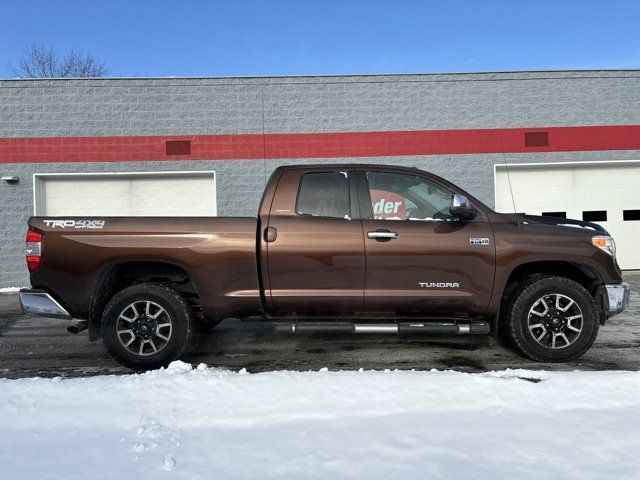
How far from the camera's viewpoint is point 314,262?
4480 millimetres

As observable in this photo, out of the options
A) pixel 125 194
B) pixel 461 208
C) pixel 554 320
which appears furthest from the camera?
pixel 125 194

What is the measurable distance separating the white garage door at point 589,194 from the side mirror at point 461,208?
27.9ft

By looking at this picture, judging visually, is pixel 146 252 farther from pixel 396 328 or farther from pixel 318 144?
pixel 318 144

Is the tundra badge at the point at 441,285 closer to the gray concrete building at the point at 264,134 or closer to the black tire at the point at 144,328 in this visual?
the black tire at the point at 144,328

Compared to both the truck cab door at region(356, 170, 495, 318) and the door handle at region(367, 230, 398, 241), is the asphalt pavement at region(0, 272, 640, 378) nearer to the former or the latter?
the truck cab door at region(356, 170, 495, 318)

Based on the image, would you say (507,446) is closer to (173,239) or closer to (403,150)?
(173,239)

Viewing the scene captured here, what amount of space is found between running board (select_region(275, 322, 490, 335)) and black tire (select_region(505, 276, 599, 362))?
0.35 meters

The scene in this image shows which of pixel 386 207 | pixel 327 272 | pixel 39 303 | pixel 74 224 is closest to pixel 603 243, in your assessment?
pixel 386 207

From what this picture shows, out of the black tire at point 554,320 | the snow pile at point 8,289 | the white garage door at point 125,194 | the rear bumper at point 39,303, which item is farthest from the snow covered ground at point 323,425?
the snow pile at point 8,289

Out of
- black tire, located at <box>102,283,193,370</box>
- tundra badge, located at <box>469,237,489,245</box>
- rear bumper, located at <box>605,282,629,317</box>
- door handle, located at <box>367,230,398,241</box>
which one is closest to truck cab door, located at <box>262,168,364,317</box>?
door handle, located at <box>367,230,398,241</box>

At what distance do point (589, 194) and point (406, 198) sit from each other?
31.9ft

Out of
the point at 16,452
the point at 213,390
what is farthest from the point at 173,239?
the point at 16,452

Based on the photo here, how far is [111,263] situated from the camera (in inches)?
175

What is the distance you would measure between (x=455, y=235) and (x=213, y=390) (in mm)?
2553
